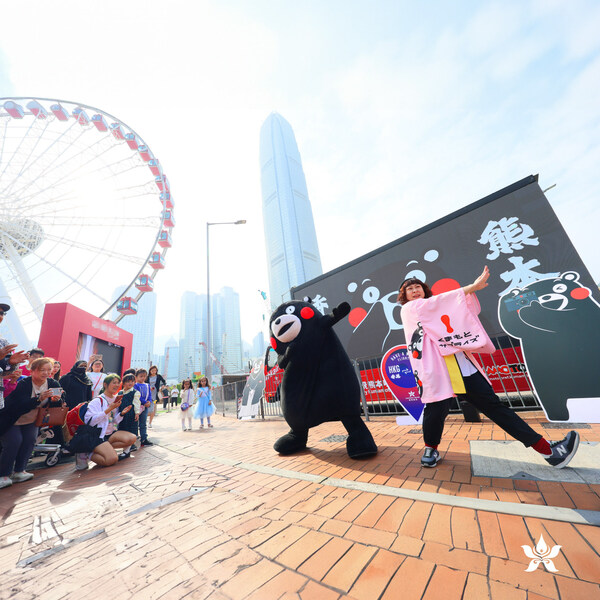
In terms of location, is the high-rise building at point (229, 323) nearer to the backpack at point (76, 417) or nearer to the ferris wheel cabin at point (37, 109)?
the ferris wheel cabin at point (37, 109)

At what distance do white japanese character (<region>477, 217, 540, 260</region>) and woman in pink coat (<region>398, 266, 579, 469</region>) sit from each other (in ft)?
12.6

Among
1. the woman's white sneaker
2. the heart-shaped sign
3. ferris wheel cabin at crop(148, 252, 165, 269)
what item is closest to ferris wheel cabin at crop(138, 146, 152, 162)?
ferris wheel cabin at crop(148, 252, 165, 269)

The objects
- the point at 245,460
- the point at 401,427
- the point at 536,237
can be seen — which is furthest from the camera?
the point at 536,237

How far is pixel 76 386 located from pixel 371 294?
6.35 m

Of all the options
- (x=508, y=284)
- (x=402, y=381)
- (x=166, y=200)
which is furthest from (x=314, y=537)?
(x=166, y=200)

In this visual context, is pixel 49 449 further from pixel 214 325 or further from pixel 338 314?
pixel 214 325

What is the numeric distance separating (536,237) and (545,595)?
5764 mm

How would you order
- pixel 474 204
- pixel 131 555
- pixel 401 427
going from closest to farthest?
pixel 131 555 < pixel 401 427 < pixel 474 204

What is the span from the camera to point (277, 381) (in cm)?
797

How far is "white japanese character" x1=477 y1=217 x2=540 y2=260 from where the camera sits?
512 cm

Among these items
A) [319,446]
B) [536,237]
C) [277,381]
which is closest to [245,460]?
[319,446]

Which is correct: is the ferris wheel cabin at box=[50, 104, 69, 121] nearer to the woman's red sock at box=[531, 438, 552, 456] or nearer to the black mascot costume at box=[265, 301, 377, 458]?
the black mascot costume at box=[265, 301, 377, 458]

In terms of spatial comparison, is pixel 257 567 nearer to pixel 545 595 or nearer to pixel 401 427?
pixel 545 595

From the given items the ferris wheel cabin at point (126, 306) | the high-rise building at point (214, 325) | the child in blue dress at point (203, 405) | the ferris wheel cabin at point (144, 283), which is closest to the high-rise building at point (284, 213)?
the high-rise building at point (214, 325)
